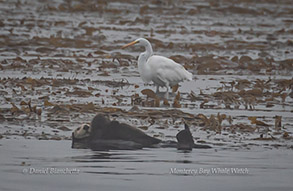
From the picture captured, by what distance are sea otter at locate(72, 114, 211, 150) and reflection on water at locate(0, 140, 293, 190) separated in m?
0.12

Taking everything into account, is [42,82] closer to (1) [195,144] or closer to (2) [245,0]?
(1) [195,144]

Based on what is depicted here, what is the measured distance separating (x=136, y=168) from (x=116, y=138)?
878 millimetres

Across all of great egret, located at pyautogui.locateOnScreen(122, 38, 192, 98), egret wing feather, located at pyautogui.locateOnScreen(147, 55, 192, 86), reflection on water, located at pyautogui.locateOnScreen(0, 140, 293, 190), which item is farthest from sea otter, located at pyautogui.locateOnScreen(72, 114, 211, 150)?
egret wing feather, located at pyautogui.locateOnScreen(147, 55, 192, 86)

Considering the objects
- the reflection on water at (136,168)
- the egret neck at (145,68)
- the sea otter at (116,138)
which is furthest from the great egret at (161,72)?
the reflection on water at (136,168)

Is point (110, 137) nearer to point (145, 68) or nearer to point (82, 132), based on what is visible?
point (82, 132)

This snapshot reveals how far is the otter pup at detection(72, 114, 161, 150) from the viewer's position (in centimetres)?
647

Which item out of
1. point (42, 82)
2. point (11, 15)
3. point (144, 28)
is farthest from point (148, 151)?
point (11, 15)

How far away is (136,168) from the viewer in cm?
571

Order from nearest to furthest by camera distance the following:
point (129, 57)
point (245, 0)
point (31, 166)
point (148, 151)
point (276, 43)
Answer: point (31, 166), point (148, 151), point (129, 57), point (276, 43), point (245, 0)

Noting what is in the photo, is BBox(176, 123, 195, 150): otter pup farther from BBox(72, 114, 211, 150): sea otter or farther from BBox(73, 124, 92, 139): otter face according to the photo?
BBox(73, 124, 92, 139): otter face

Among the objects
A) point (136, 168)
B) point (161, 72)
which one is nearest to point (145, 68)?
point (161, 72)

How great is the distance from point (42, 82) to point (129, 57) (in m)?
4.12

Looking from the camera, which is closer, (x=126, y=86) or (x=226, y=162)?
(x=226, y=162)

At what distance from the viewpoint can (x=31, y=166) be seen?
18.6 feet
